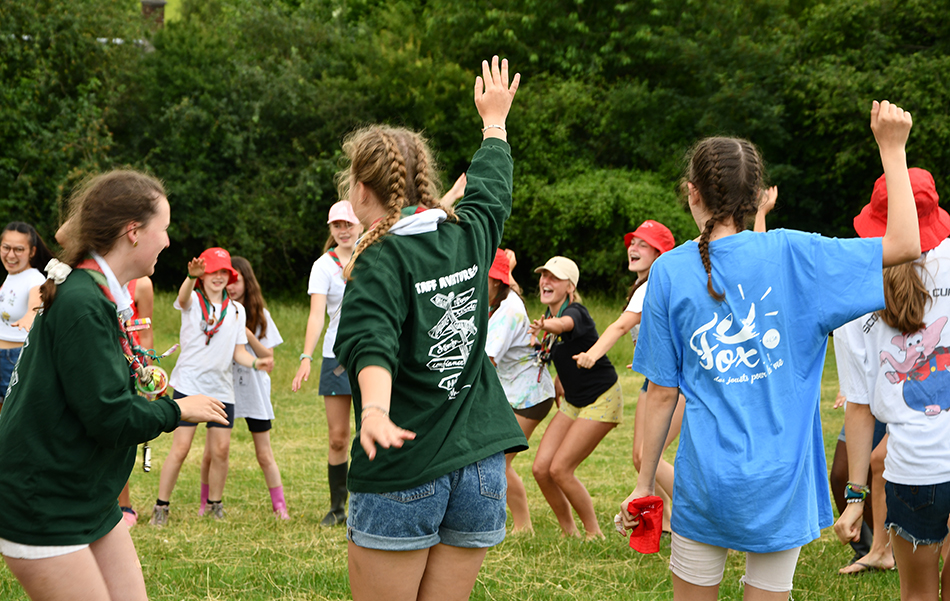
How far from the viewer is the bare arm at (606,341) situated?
5.04 metres

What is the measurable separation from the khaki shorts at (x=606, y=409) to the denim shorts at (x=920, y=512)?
225 centimetres

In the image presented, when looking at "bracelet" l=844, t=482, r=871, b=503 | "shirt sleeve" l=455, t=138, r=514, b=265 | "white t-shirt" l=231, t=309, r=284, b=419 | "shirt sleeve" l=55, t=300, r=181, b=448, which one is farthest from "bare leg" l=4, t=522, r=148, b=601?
"white t-shirt" l=231, t=309, r=284, b=419

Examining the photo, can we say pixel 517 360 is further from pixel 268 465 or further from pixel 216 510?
pixel 216 510

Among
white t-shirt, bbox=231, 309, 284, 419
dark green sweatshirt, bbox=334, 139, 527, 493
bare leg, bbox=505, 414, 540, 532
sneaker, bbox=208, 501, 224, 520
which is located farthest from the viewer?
white t-shirt, bbox=231, 309, 284, 419

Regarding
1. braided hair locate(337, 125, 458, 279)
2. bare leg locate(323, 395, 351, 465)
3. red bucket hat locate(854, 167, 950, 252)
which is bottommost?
bare leg locate(323, 395, 351, 465)

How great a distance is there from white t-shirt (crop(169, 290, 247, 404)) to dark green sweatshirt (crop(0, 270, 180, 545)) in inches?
147

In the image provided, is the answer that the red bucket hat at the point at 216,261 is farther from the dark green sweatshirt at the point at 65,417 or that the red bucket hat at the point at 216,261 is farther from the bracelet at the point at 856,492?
the bracelet at the point at 856,492

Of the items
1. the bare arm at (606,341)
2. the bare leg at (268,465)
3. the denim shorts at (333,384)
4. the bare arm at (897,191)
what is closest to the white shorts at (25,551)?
the bare arm at (897,191)

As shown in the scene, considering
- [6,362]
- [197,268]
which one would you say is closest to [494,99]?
[197,268]

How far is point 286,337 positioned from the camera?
1655 centimetres

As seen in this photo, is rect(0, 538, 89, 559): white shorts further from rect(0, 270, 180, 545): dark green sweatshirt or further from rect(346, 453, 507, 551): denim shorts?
rect(346, 453, 507, 551): denim shorts

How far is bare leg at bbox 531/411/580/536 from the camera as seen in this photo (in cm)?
561

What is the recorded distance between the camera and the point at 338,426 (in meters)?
6.12

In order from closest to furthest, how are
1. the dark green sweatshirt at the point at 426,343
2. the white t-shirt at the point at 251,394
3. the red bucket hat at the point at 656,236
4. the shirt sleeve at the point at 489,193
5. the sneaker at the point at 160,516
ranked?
the dark green sweatshirt at the point at 426,343 → the shirt sleeve at the point at 489,193 → the red bucket hat at the point at 656,236 → the sneaker at the point at 160,516 → the white t-shirt at the point at 251,394
